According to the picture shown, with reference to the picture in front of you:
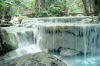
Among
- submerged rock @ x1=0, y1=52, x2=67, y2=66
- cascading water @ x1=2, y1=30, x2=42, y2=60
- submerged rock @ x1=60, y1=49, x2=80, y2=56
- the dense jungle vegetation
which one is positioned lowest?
submerged rock @ x1=60, y1=49, x2=80, y2=56

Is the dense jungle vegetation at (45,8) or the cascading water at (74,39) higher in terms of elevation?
the dense jungle vegetation at (45,8)

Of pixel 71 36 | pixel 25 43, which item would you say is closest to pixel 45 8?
pixel 25 43

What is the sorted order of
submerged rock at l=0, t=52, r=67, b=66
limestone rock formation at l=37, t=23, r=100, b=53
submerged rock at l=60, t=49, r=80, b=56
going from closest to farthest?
1. submerged rock at l=0, t=52, r=67, b=66
2. submerged rock at l=60, t=49, r=80, b=56
3. limestone rock formation at l=37, t=23, r=100, b=53

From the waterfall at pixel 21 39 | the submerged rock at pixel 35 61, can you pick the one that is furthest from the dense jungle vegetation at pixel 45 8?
the submerged rock at pixel 35 61

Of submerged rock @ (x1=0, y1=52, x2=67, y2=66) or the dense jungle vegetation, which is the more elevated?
the dense jungle vegetation

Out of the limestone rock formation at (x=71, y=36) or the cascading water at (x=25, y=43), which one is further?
the limestone rock formation at (x=71, y=36)

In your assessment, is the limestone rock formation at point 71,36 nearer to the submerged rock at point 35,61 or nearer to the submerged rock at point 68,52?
the submerged rock at point 68,52

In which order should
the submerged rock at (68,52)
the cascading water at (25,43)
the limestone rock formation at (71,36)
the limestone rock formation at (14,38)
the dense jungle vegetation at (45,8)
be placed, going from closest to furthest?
1. the limestone rock formation at (14,38)
2. the cascading water at (25,43)
3. the submerged rock at (68,52)
4. the limestone rock formation at (71,36)
5. the dense jungle vegetation at (45,8)

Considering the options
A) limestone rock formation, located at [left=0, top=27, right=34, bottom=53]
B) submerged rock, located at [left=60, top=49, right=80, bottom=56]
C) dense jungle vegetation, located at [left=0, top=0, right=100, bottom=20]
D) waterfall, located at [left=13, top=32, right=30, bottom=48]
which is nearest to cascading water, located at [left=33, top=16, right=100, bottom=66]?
submerged rock, located at [left=60, top=49, right=80, bottom=56]

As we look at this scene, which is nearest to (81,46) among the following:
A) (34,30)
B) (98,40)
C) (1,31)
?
(98,40)

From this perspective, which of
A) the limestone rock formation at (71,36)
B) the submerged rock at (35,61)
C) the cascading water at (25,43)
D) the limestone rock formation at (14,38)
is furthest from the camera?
the limestone rock formation at (71,36)

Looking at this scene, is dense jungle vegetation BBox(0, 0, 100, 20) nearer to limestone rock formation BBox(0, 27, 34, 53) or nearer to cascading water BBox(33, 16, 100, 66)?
cascading water BBox(33, 16, 100, 66)

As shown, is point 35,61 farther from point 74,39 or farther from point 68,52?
point 74,39

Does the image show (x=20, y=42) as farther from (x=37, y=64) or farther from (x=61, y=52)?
(x=37, y=64)
